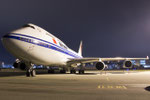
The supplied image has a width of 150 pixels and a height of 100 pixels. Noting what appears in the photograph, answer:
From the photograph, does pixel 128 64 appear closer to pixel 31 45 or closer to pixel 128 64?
pixel 128 64

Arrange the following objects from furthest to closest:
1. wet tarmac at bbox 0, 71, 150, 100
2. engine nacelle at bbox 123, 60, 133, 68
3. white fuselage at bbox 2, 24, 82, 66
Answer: engine nacelle at bbox 123, 60, 133, 68, white fuselage at bbox 2, 24, 82, 66, wet tarmac at bbox 0, 71, 150, 100

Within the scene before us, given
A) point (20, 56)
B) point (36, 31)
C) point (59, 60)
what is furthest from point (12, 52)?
point (59, 60)

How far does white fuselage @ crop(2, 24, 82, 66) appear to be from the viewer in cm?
1978

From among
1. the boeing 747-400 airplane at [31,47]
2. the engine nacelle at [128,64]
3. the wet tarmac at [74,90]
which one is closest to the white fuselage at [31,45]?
the boeing 747-400 airplane at [31,47]

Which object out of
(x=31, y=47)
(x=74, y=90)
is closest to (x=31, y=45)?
(x=31, y=47)

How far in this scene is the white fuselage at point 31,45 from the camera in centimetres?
1978

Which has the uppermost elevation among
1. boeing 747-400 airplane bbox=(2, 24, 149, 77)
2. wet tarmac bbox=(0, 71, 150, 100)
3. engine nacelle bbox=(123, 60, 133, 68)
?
boeing 747-400 airplane bbox=(2, 24, 149, 77)

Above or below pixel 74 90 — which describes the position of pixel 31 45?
above

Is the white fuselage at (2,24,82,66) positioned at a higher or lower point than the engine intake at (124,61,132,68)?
higher

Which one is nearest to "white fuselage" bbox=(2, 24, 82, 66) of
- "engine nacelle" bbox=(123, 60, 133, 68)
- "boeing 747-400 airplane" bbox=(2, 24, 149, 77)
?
"boeing 747-400 airplane" bbox=(2, 24, 149, 77)

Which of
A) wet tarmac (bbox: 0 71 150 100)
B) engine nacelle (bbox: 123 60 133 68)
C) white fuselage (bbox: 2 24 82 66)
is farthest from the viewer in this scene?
engine nacelle (bbox: 123 60 133 68)

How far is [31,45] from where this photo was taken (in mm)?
21000

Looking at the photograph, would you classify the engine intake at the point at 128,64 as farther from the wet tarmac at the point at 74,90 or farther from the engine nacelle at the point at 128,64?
the wet tarmac at the point at 74,90

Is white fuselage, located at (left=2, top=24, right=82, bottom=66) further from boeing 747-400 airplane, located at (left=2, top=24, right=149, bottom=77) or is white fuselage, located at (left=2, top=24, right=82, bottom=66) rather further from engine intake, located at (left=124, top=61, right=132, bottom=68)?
engine intake, located at (left=124, top=61, right=132, bottom=68)
